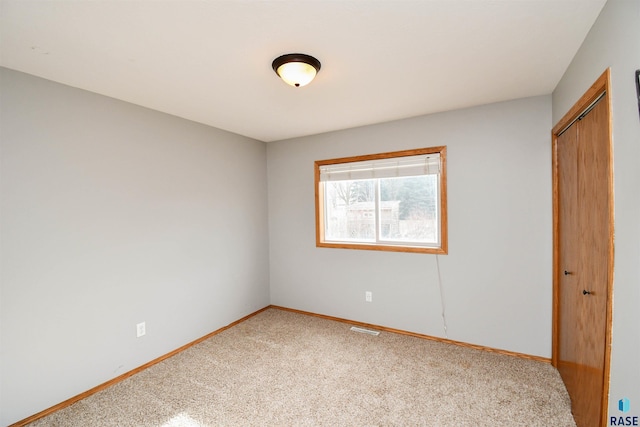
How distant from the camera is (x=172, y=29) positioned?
1554 mm

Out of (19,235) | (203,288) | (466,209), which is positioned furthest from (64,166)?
(466,209)

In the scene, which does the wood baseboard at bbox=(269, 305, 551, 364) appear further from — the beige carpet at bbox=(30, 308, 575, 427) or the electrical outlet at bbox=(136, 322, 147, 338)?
the electrical outlet at bbox=(136, 322, 147, 338)

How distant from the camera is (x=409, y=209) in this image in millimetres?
3336

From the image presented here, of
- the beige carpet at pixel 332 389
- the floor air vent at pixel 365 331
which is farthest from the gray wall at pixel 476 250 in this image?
the beige carpet at pixel 332 389

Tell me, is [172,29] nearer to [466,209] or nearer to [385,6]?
[385,6]

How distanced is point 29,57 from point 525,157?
379 centimetres

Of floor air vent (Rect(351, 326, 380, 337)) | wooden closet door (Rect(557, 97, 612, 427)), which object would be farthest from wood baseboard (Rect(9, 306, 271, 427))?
wooden closet door (Rect(557, 97, 612, 427))

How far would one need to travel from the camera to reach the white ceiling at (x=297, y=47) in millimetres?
1427

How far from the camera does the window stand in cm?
315

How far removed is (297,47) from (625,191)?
1755 millimetres

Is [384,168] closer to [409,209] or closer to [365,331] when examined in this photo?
[409,209]

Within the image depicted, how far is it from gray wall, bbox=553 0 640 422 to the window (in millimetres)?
1706

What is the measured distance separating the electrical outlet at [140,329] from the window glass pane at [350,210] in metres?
2.21

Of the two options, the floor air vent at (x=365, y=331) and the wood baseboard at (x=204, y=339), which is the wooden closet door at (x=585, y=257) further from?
the floor air vent at (x=365, y=331)
